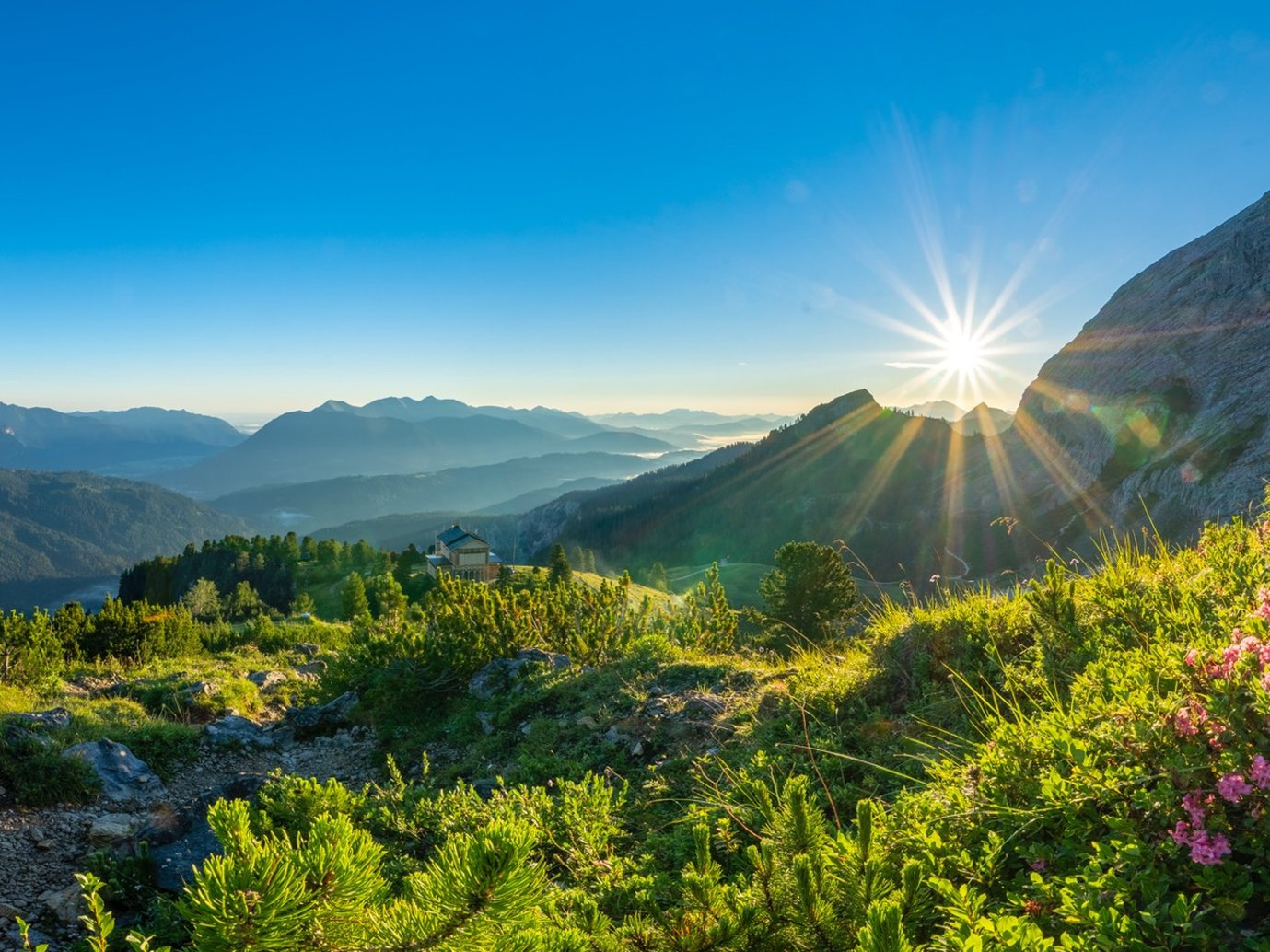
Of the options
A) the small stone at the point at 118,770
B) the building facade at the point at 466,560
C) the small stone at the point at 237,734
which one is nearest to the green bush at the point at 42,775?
the small stone at the point at 118,770

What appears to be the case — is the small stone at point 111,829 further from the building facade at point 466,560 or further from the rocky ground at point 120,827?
the building facade at point 466,560

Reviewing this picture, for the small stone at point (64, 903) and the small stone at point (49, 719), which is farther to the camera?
the small stone at point (49, 719)

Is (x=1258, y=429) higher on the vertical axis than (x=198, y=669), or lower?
higher

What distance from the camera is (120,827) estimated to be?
6039mm

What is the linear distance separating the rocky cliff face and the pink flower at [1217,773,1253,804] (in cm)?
8100

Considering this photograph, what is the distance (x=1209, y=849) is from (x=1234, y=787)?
22 centimetres

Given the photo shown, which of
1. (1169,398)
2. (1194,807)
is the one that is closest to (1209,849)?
(1194,807)

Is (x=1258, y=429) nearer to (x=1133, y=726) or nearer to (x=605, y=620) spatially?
(x=605, y=620)

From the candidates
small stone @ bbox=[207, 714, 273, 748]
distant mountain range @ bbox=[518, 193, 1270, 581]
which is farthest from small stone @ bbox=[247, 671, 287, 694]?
distant mountain range @ bbox=[518, 193, 1270, 581]

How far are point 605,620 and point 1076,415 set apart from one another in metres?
125

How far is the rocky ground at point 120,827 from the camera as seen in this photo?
466cm

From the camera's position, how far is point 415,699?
1093 centimetres

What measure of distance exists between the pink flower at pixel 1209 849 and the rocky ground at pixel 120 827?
6126mm

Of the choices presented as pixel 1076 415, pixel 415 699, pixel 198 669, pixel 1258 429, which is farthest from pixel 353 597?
pixel 1076 415
